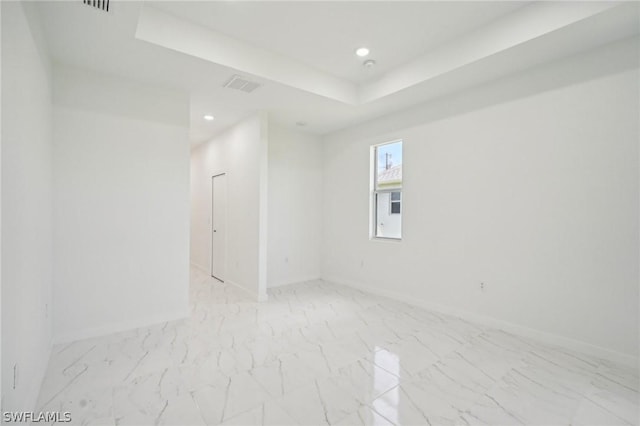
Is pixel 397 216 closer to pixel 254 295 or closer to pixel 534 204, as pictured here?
pixel 534 204

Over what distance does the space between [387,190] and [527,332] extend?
102 inches

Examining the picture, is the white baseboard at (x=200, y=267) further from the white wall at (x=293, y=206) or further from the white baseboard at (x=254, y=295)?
the white wall at (x=293, y=206)

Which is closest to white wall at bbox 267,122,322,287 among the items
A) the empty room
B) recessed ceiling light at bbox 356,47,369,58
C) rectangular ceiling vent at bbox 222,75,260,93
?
the empty room

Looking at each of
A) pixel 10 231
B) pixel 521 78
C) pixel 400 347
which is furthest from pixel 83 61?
pixel 521 78

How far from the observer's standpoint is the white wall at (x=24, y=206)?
5.31 feet

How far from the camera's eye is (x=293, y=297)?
482 centimetres

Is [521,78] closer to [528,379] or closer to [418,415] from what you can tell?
[528,379]

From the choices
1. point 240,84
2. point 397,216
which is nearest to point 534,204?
point 397,216

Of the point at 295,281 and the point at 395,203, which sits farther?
the point at 295,281

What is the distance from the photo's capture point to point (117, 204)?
3434mm

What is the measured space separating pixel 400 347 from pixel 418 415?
1.02m

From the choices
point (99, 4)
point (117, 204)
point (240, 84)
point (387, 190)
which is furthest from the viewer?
point (387, 190)

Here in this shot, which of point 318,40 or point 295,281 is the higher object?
point 318,40

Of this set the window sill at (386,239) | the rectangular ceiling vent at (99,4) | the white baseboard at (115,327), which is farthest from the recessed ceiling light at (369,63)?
the white baseboard at (115,327)
